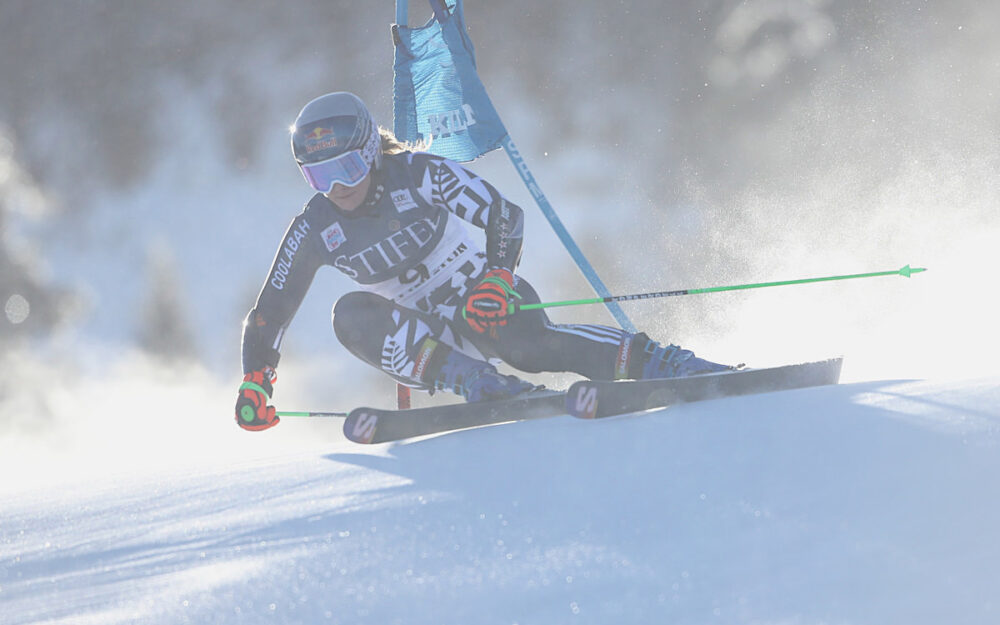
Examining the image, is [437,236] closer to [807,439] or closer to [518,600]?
[807,439]

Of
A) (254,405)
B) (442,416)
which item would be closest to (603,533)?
(442,416)

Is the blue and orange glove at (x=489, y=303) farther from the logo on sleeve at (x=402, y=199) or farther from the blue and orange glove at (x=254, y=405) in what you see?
the blue and orange glove at (x=254, y=405)

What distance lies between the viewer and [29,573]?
2002 mm

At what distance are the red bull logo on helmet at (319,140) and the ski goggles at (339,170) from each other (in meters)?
0.06

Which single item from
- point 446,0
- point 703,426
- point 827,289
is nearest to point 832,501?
point 703,426

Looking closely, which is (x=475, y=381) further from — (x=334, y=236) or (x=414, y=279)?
(x=334, y=236)

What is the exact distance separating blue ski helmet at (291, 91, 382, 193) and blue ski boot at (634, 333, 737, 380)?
1418 mm

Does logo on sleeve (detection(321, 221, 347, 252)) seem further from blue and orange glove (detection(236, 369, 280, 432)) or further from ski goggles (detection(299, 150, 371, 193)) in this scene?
blue and orange glove (detection(236, 369, 280, 432))

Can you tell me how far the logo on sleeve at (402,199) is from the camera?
376 cm

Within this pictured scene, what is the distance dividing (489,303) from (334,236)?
81cm

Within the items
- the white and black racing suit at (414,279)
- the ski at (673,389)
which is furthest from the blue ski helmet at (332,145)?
the ski at (673,389)

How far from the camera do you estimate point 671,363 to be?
11.6 ft

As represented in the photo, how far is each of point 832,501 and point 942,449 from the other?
335 millimetres

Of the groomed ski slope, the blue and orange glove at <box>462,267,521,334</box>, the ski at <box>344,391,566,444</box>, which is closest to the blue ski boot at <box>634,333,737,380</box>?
the ski at <box>344,391,566,444</box>
